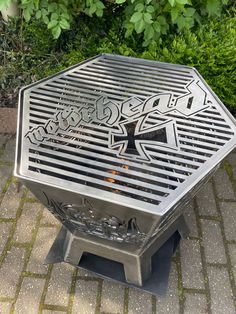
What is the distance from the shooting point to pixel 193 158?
4.93ft

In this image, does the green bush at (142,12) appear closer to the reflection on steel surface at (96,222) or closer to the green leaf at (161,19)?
the green leaf at (161,19)

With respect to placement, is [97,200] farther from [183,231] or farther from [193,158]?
[183,231]

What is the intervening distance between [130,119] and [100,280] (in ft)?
3.06

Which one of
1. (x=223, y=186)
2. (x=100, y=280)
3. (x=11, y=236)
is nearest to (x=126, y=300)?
(x=100, y=280)

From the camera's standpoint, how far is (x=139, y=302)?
6.42 ft

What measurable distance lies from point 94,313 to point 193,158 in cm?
99

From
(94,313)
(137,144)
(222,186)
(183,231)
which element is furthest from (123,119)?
(222,186)

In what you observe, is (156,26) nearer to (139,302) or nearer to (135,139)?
(135,139)

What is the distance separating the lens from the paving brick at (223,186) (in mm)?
2537

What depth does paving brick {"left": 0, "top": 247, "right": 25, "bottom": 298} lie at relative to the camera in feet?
6.56

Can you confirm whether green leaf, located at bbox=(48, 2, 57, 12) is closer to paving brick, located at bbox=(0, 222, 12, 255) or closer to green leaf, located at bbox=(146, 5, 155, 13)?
green leaf, located at bbox=(146, 5, 155, 13)

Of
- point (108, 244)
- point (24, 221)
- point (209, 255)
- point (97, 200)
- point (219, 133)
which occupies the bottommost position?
point (24, 221)

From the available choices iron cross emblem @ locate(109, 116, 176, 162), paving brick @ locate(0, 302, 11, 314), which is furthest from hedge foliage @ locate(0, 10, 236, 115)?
paving brick @ locate(0, 302, 11, 314)

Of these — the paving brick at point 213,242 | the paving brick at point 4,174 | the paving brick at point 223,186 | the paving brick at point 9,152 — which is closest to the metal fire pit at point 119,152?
the paving brick at point 213,242
